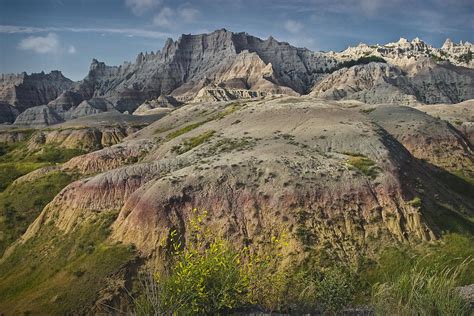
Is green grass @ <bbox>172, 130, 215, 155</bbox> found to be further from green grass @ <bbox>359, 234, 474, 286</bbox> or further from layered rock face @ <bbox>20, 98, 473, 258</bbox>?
green grass @ <bbox>359, 234, 474, 286</bbox>

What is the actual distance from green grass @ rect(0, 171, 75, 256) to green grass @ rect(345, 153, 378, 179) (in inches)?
1536

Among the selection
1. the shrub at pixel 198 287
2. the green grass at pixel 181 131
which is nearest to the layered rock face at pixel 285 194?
the shrub at pixel 198 287

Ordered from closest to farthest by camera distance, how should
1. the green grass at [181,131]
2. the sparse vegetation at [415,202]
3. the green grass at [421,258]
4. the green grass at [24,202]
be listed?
the green grass at [421,258], the sparse vegetation at [415,202], the green grass at [24,202], the green grass at [181,131]

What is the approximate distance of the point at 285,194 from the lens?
138 ft

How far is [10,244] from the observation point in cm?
5422

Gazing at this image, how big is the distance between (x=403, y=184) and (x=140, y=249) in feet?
79.9

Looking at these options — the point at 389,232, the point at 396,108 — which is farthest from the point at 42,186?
the point at 396,108

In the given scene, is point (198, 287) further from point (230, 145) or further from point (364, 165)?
point (230, 145)

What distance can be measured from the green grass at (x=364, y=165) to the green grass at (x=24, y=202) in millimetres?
39015

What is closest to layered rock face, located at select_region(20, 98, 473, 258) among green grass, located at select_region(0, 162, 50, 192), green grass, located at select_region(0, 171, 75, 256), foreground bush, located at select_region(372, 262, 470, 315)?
green grass, located at select_region(0, 171, 75, 256)

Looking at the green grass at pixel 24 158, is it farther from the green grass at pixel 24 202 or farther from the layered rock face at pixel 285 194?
the layered rock face at pixel 285 194

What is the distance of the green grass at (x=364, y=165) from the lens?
147 ft

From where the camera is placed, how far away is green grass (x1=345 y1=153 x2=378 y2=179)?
147 ft

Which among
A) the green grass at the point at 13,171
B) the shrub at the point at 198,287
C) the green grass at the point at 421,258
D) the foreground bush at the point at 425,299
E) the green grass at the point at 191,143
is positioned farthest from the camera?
the green grass at the point at 13,171
